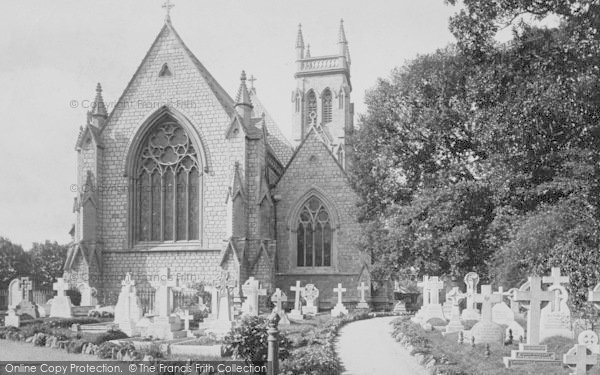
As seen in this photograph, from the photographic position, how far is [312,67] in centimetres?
6419

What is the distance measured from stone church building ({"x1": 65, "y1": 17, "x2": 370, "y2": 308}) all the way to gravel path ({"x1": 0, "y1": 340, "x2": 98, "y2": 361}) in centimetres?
1585

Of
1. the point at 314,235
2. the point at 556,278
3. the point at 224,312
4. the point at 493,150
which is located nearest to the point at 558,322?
the point at 556,278

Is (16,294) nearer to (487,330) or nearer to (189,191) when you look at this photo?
(189,191)

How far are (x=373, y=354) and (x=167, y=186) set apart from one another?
22.2 m

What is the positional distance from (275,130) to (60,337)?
3776cm

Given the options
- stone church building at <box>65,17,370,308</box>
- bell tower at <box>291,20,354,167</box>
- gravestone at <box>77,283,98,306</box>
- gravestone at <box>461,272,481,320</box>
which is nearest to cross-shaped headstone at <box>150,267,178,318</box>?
gravestone at <box>461,272,481,320</box>

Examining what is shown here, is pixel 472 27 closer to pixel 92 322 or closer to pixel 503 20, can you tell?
pixel 503 20

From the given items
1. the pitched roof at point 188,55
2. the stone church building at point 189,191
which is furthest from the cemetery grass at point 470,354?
the pitched roof at point 188,55

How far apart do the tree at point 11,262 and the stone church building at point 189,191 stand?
2861 cm

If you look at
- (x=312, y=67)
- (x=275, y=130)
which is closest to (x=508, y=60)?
(x=275, y=130)

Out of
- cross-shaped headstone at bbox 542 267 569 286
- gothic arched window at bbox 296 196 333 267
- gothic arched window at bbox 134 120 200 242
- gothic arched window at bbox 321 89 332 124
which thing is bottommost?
cross-shaped headstone at bbox 542 267 569 286

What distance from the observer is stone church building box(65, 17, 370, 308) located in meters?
35.2

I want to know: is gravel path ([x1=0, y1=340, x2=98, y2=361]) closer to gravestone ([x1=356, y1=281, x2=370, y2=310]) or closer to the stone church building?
the stone church building

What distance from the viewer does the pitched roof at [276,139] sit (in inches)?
2090
